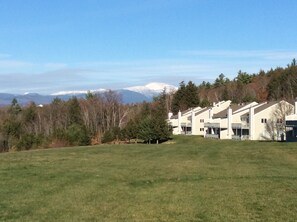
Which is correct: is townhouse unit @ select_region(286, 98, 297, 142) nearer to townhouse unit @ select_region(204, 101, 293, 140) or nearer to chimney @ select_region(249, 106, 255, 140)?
townhouse unit @ select_region(204, 101, 293, 140)

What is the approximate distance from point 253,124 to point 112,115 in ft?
157

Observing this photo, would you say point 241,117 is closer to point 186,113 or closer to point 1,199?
point 186,113

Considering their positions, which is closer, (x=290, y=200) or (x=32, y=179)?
(x=290, y=200)

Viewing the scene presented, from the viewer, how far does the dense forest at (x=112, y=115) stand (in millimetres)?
77375

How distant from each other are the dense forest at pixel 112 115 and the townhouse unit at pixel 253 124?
38.5 ft

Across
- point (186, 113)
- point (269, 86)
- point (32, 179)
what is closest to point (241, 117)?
point (186, 113)

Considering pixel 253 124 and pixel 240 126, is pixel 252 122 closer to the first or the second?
pixel 253 124

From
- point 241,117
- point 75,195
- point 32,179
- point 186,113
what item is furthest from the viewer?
point 186,113

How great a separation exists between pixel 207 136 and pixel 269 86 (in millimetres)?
53022

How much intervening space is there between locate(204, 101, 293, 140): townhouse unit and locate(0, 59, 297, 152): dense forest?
11733 millimetres

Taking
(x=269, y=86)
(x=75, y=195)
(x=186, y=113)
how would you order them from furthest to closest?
1. (x=269, y=86)
2. (x=186, y=113)
3. (x=75, y=195)

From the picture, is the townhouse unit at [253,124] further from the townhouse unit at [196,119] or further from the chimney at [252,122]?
the townhouse unit at [196,119]

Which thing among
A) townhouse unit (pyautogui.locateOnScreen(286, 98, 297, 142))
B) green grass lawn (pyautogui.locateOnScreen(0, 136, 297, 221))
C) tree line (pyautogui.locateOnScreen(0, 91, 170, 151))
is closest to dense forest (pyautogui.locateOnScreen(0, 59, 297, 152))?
tree line (pyautogui.locateOnScreen(0, 91, 170, 151))

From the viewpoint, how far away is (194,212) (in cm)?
1118
